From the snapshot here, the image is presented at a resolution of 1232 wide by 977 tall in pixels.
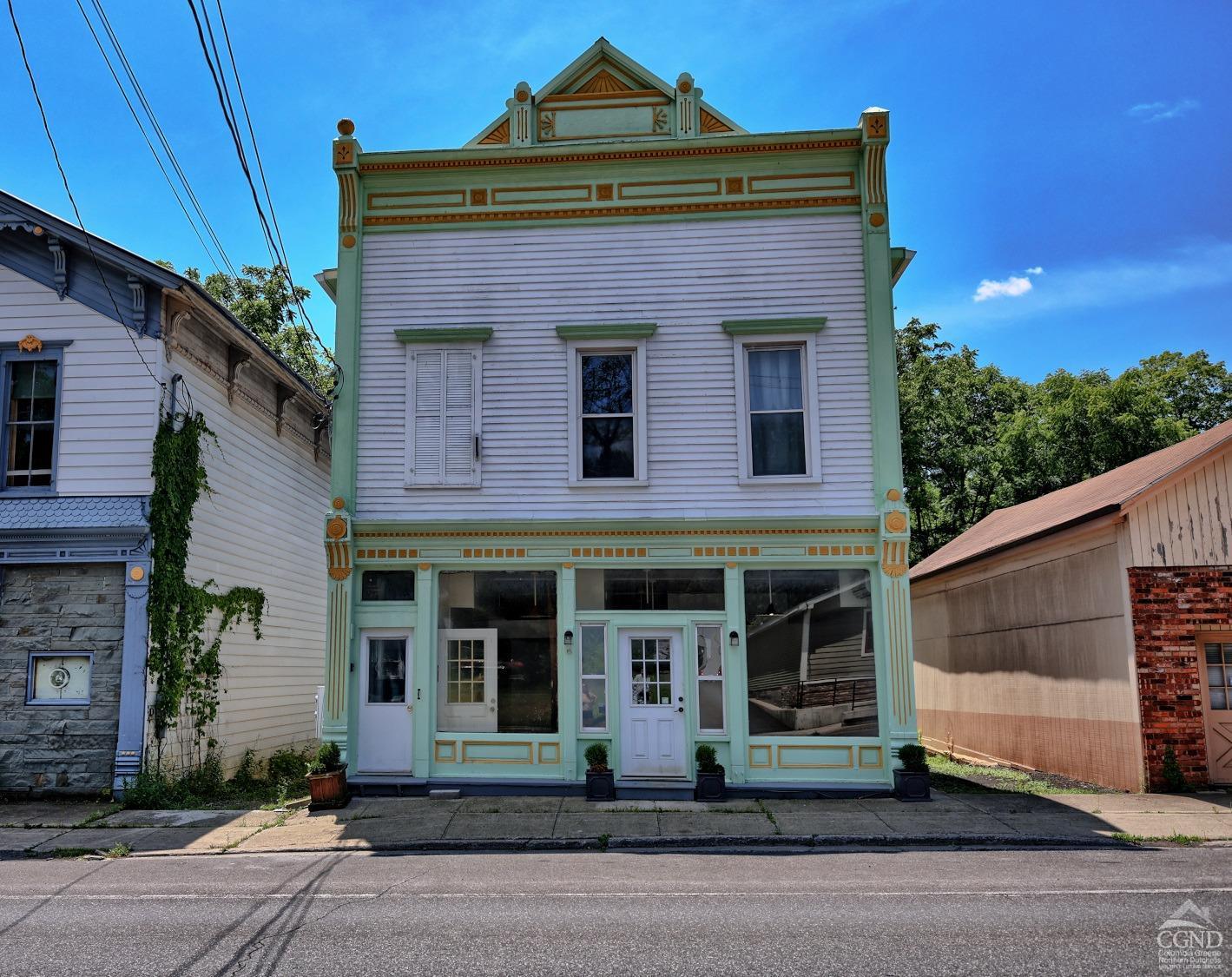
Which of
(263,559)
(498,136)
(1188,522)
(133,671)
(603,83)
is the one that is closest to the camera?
(133,671)

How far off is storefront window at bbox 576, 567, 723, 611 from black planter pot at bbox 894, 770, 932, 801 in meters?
3.29

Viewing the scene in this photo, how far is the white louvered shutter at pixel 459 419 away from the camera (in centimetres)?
1396

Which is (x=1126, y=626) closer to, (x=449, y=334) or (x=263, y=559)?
(x=449, y=334)

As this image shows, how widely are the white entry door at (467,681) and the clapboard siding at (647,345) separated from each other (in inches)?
69.3

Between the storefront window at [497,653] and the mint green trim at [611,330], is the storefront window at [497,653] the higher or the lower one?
the lower one

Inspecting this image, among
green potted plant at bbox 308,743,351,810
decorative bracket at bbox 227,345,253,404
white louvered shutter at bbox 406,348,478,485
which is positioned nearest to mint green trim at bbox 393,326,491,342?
white louvered shutter at bbox 406,348,478,485

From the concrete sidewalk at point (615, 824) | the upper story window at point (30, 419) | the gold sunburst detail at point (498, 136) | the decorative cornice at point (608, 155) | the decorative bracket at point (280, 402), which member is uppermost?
the gold sunburst detail at point (498, 136)

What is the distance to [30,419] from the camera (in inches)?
537

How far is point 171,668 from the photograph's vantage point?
515 inches

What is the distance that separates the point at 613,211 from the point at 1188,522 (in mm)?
9161

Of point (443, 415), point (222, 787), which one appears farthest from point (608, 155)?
point (222, 787)

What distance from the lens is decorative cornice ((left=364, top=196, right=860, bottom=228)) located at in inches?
560

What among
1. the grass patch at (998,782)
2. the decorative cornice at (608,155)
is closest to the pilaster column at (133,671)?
the decorative cornice at (608,155)

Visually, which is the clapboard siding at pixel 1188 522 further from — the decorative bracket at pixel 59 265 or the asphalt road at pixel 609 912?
the decorative bracket at pixel 59 265
